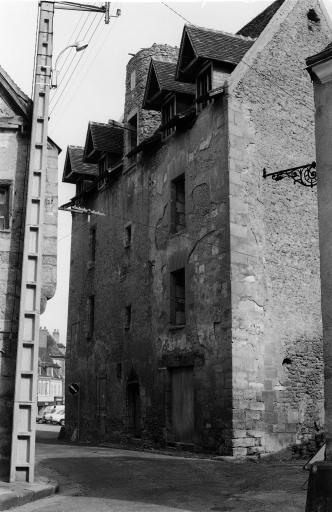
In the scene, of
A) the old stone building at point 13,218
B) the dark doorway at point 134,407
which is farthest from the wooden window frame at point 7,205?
the dark doorway at point 134,407

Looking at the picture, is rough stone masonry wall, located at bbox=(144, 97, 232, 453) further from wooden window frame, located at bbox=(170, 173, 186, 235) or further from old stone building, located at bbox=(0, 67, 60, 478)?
old stone building, located at bbox=(0, 67, 60, 478)

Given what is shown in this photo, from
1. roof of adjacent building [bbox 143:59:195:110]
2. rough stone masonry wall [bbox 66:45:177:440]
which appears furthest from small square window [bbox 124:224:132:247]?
roof of adjacent building [bbox 143:59:195:110]

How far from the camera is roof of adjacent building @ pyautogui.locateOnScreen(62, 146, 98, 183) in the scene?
25531mm

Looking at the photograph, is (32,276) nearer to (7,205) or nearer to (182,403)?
(7,205)

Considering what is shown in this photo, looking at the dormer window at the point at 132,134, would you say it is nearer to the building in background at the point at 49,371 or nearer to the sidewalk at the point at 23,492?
the sidewalk at the point at 23,492

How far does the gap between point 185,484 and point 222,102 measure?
982cm

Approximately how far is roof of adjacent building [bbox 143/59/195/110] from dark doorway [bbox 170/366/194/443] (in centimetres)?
780

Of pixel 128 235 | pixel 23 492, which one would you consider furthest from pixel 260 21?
pixel 23 492

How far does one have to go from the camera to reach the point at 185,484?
1031 cm

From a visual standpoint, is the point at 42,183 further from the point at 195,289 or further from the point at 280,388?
the point at 280,388

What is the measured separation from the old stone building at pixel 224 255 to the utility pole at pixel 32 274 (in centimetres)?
603

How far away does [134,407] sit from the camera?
65.2 feet

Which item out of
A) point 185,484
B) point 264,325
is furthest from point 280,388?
point 185,484

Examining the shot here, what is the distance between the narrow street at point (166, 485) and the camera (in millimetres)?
8258
